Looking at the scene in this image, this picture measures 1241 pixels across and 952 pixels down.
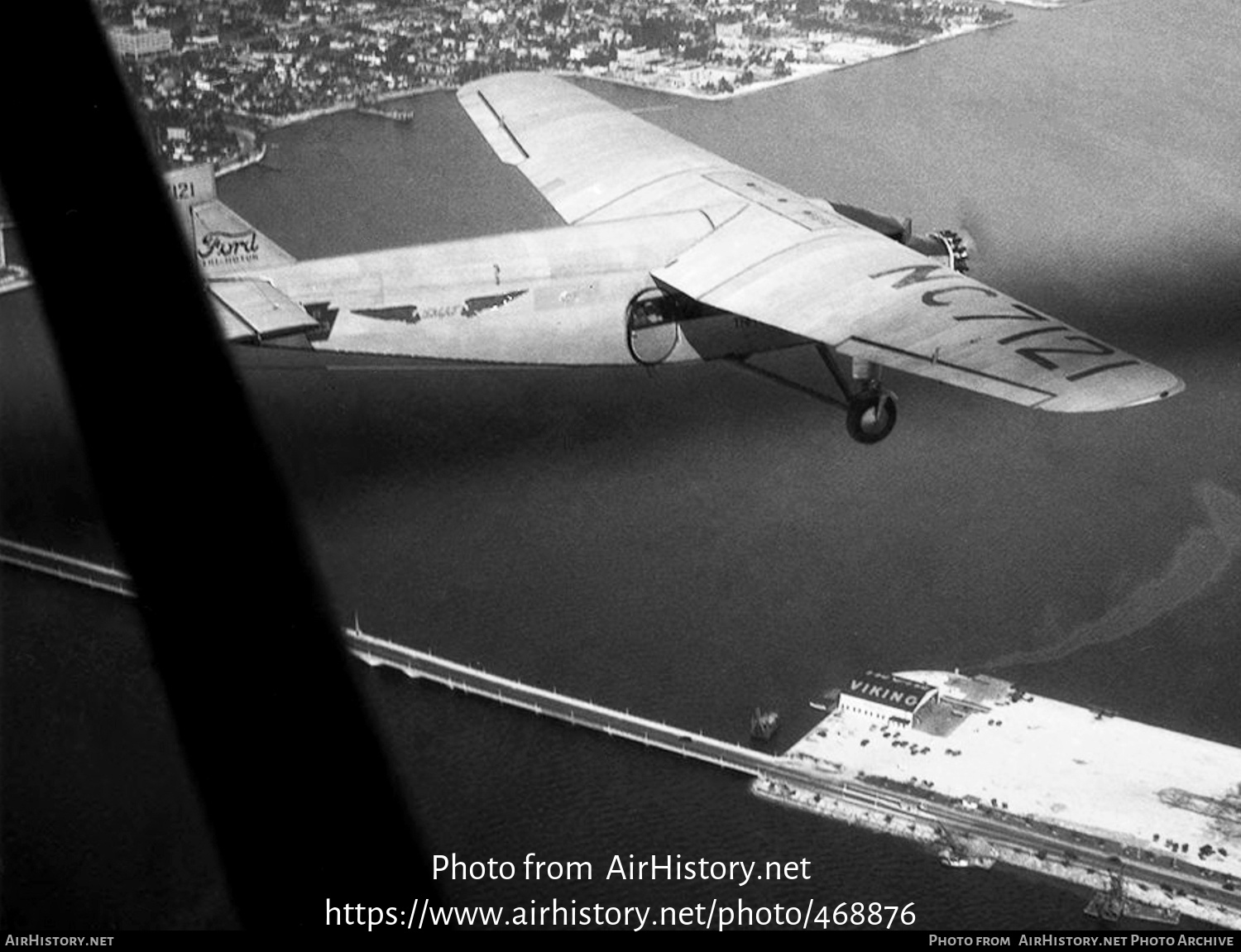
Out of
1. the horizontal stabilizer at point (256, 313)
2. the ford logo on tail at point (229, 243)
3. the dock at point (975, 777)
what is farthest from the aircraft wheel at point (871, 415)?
the ford logo on tail at point (229, 243)

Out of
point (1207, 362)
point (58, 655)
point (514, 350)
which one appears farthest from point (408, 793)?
point (1207, 362)

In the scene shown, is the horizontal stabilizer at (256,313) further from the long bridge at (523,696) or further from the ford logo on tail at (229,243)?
the long bridge at (523,696)

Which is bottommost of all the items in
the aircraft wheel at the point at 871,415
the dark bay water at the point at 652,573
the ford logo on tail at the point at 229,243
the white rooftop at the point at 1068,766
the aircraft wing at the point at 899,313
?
the white rooftop at the point at 1068,766

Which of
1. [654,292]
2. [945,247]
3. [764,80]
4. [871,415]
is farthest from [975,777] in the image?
[764,80]

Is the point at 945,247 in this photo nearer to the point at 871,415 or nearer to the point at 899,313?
the point at 871,415

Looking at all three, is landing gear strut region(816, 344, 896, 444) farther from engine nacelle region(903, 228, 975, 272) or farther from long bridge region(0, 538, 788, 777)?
long bridge region(0, 538, 788, 777)

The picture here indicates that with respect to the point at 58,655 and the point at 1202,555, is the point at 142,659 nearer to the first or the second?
the point at 58,655

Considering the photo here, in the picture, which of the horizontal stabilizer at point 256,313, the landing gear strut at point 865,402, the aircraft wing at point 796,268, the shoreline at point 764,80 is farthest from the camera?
the shoreline at point 764,80
